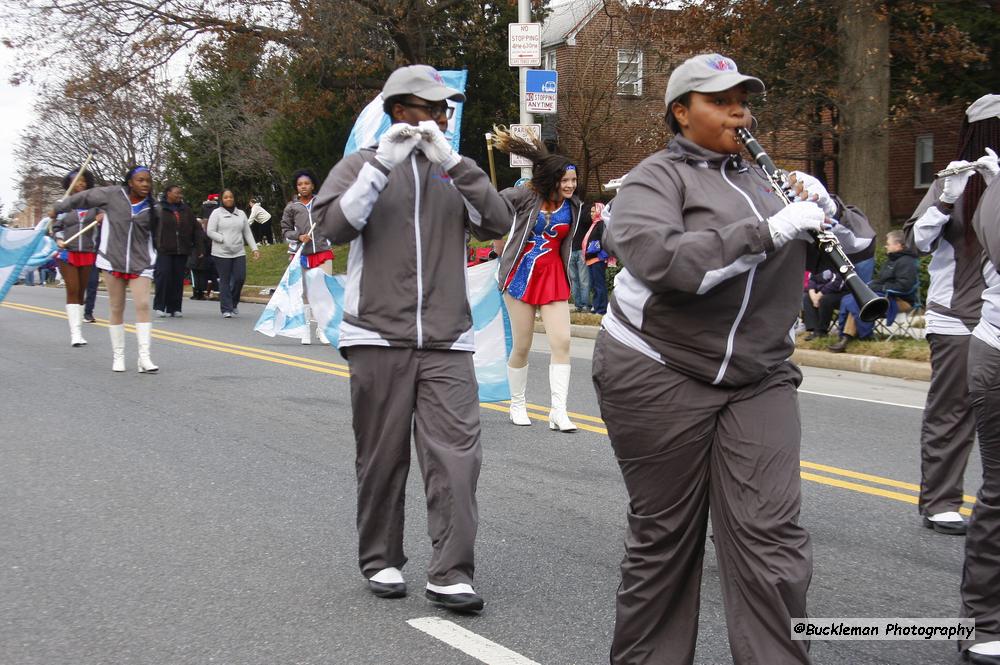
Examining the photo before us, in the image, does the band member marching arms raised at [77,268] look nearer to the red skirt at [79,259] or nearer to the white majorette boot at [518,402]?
the red skirt at [79,259]

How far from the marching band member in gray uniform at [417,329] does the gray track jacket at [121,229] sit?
287 inches

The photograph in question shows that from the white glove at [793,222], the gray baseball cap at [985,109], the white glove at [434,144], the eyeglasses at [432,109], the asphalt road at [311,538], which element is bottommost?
the asphalt road at [311,538]

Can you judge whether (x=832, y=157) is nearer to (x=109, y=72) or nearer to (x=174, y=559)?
(x=109, y=72)

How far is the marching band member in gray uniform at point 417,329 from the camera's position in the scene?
4.60 m

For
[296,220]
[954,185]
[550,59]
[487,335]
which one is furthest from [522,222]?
[550,59]

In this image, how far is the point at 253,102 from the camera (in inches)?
1183

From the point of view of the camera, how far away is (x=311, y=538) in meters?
5.71

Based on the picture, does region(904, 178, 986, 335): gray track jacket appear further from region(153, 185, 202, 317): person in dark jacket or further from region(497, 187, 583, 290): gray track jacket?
region(153, 185, 202, 317): person in dark jacket

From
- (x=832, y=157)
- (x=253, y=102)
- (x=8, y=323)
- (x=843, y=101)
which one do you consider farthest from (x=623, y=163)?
(x=8, y=323)

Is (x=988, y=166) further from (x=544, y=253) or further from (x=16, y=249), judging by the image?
(x=16, y=249)

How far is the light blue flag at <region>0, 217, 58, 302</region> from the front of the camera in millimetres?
12102

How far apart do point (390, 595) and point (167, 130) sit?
161 feet

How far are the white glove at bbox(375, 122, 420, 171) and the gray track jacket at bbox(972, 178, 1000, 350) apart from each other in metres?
2.04

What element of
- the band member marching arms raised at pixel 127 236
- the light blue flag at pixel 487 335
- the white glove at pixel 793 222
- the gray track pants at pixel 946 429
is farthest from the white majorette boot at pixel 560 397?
the white glove at pixel 793 222
